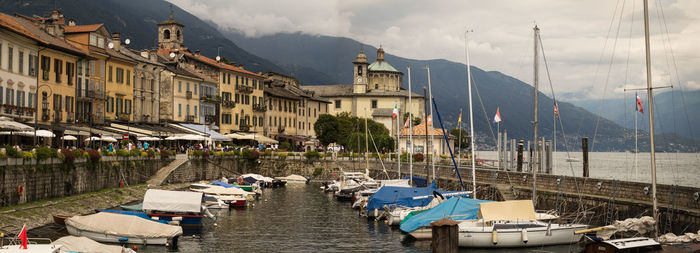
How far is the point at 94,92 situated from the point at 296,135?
63998 millimetres

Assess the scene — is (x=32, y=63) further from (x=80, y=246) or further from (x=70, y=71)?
(x=80, y=246)

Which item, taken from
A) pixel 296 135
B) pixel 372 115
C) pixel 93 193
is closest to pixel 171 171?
pixel 93 193

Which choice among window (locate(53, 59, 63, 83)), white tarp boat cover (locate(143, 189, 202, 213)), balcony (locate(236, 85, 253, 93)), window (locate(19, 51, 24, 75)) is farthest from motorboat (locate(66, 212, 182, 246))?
balcony (locate(236, 85, 253, 93))

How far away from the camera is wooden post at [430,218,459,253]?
30.4 m

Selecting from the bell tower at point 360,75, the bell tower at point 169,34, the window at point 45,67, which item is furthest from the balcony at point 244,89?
the bell tower at point 360,75

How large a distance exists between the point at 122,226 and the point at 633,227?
919 inches

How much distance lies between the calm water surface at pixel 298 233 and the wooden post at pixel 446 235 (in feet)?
13.9

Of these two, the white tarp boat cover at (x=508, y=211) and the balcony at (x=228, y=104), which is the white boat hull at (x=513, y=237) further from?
the balcony at (x=228, y=104)

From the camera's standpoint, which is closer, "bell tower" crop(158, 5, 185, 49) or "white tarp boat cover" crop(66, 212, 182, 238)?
"white tarp boat cover" crop(66, 212, 182, 238)

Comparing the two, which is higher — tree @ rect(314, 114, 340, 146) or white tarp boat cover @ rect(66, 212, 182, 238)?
tree @ rect(314, 114, 340, 146)

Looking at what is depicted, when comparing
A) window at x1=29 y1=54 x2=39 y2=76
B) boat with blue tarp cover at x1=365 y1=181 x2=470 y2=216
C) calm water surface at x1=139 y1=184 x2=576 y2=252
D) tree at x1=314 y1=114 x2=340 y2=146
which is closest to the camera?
calm water surface at x1=139 y1=184 x2=576 y2=252

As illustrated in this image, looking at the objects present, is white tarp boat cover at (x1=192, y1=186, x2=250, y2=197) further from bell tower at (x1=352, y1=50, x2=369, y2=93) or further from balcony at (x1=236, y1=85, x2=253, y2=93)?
bell tower at (x1=352, y1=50, x2=369, y2=93)

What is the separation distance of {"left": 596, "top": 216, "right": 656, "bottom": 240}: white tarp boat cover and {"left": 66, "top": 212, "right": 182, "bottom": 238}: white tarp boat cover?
66.3 ft

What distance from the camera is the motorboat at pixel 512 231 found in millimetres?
33281
